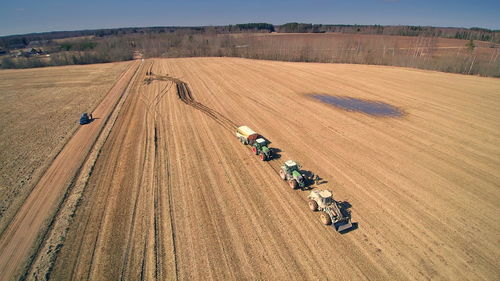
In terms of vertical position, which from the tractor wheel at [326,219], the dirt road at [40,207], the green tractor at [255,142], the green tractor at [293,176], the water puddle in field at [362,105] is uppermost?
the water puddle in field at [362,105]

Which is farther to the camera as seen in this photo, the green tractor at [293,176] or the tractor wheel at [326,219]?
the green tractor at [293,176]

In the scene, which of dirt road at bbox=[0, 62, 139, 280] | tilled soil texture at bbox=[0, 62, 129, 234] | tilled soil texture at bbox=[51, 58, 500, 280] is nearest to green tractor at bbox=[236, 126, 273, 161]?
tilled soil texture at bbox=[51, 58, 500, 280]

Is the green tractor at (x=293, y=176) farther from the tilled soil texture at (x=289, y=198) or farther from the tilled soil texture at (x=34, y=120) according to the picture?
the tilled soil texture at (x=34, y=120)

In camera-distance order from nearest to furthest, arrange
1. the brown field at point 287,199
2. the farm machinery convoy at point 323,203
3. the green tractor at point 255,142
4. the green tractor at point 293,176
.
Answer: the brown field at point 287,199 < the farm machinery convoy at point 323,203 < the green tractor at point 293,176 < the green tractor at point 255,142

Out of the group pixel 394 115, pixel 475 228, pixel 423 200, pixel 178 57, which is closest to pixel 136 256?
pixel 423 200

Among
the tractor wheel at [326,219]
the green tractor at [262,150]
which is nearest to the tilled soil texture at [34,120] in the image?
the green tractor at [262,150]

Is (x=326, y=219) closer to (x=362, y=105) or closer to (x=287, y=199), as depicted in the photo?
(x=287, y=199)

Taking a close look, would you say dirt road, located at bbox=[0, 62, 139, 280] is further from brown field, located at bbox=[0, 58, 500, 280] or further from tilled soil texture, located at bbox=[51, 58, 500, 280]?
tilled soil texture, located at bbox=[51, 58, 500, 280]

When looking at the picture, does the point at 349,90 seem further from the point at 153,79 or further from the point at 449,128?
the point at 153,79

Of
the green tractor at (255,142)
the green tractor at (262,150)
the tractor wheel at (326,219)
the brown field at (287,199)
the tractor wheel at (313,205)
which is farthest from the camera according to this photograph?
the green tractor at (255,142)
